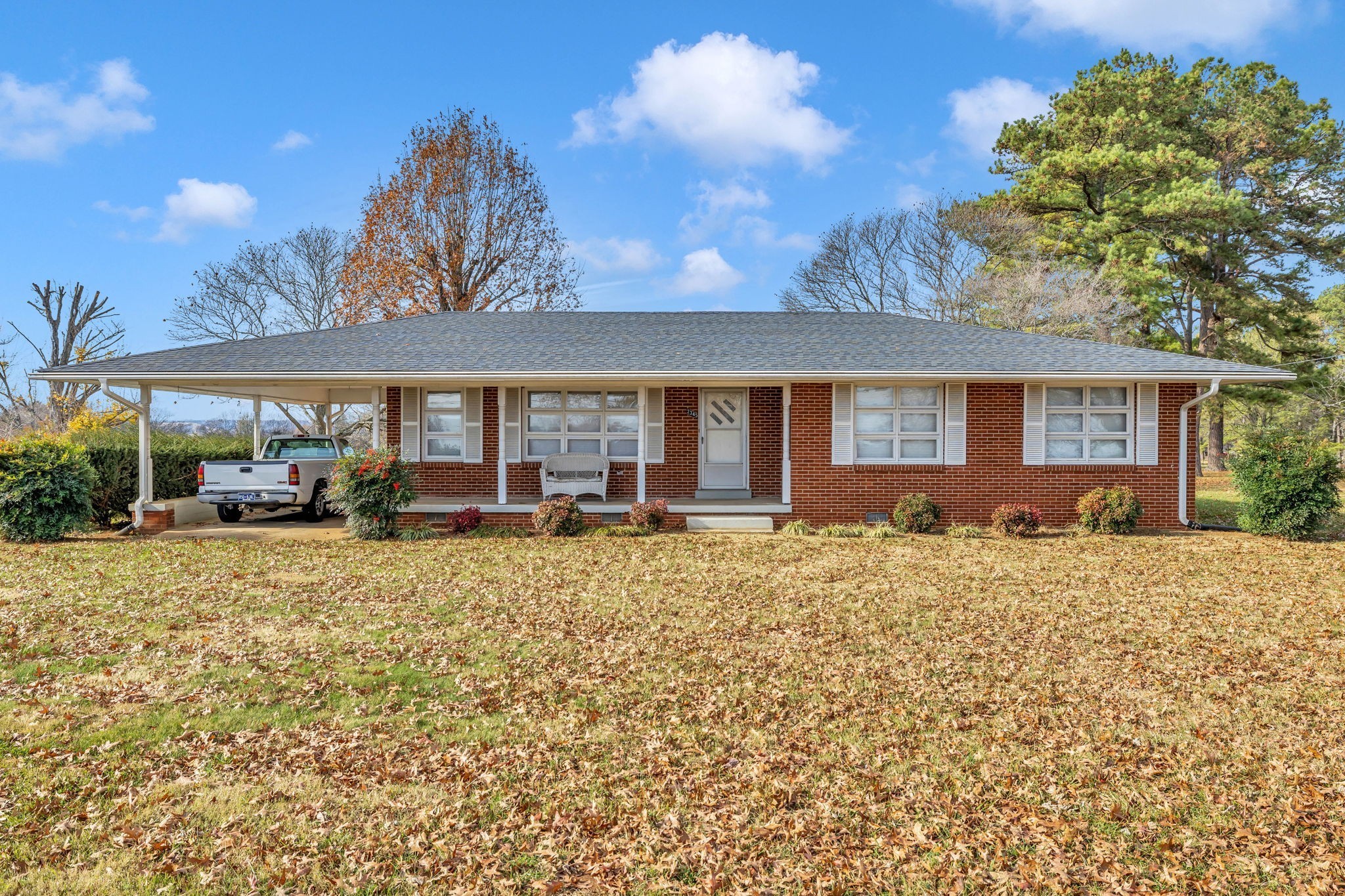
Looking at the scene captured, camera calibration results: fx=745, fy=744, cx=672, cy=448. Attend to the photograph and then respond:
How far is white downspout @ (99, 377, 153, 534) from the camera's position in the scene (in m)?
12.5

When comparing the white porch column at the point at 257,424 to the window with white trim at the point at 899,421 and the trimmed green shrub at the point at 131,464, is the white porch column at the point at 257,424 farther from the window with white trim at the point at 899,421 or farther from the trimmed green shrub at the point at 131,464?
the window with white trim at the point at 899,421

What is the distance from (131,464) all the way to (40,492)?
2.33 meters

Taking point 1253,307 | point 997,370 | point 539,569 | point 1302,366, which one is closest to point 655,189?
point 997,370

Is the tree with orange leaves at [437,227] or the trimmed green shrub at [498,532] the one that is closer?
the trimmed green shrub at [498,532]

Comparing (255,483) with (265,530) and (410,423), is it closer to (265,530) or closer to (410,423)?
(265,530)

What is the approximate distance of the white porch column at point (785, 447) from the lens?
13336 millimetres

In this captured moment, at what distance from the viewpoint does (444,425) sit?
1457cm

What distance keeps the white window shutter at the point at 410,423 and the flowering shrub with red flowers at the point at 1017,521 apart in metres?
10.6

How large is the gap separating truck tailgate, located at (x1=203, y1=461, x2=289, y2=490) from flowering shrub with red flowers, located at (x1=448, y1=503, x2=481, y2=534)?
3.16 metres

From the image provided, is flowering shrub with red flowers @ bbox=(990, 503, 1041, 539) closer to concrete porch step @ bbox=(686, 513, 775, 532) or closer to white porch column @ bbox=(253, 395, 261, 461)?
concrete porch step @ bbox=(686, 513, 775, 532)

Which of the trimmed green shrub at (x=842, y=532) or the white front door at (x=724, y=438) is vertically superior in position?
the white front door at (x=724, y=438)

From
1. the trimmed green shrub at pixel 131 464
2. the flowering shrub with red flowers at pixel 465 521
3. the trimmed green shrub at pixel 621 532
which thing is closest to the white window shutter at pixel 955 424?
the trimmed green shrub at pixel 621 532

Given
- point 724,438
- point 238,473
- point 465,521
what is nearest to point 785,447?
point 724,438

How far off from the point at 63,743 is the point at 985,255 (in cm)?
3150
